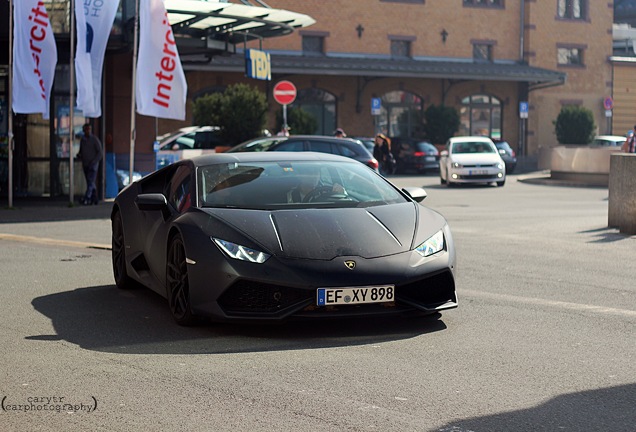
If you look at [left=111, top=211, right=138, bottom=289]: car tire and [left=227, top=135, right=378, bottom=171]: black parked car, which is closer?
[left=111, top=211, right=138, bottom=289]: car tire

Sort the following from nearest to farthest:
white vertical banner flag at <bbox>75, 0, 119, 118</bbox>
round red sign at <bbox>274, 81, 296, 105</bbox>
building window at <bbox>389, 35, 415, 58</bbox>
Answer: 1. white vertical banner flag at <bbox>75, 0, 119, 118</bbox>
2. round red sign at <bbox>274, 81, 296, 105</bbox>
3. building window at <bbox>389, 35, 415, 58</bbox>

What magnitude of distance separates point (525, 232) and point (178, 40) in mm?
11773

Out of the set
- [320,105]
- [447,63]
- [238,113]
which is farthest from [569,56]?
[238,113]

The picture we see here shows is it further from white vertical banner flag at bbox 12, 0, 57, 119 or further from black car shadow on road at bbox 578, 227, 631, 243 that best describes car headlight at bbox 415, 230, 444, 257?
white vertical banner flag at bbox 12, 0, 57, 119

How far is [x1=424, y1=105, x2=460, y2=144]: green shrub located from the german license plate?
48.0 m

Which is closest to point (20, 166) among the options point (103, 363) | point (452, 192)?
point (452, 192)

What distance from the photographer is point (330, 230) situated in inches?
327

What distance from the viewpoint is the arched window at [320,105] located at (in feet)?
180

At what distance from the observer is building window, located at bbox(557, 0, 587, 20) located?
208 ft

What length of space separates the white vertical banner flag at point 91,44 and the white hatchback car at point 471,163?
14.8 meters

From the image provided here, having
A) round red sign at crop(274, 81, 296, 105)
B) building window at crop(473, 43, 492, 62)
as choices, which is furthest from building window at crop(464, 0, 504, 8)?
round red sign at crop(274, 81, 296, 105)

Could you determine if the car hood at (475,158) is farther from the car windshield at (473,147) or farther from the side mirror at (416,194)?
the side mirror at (416,194)

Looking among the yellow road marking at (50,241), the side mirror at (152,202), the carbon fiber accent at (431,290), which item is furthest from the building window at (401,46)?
the carbon fiber accent at (431,290)

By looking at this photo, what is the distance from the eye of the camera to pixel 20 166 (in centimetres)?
2539
